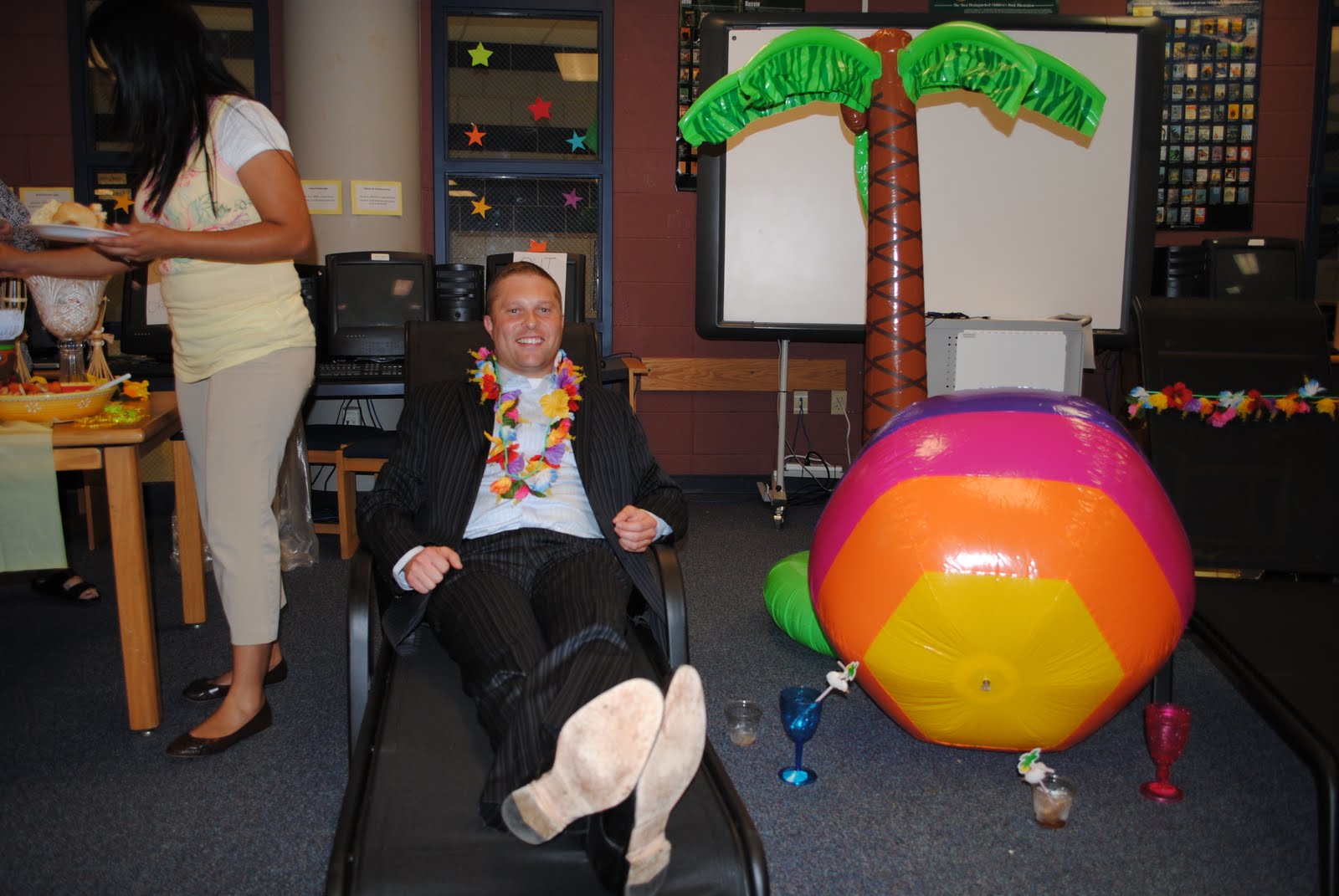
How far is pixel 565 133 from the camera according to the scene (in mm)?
4938

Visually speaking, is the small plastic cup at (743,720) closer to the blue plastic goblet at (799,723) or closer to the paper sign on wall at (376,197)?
the blue plastic goblet at (799,723)

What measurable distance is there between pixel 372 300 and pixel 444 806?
3084mm

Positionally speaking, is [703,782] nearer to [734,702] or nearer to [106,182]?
[734,702]

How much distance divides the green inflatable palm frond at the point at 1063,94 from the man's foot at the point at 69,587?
3335 mm

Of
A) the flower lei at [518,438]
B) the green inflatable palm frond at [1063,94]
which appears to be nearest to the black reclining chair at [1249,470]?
the green inflatable palm frond at [1063,94]

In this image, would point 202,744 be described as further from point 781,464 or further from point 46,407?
point 781,464

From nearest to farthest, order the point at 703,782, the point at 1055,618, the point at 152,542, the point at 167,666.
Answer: the point at 703,782 → the point at 1055,618 → the point at 167,666 → the point at 152,542

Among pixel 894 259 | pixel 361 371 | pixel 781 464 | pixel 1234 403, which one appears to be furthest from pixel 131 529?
pixel 781 464

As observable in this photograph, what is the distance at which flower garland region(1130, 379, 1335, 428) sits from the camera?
250 cm

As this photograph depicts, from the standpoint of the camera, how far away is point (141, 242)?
6.09ft

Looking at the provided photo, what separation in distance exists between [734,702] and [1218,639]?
1.05 meters

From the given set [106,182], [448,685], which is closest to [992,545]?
[448,685]

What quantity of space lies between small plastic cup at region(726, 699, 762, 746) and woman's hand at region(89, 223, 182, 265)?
1.56m

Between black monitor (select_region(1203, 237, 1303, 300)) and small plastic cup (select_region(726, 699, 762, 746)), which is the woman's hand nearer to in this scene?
small plastic cup (select_region(726, 699, 762, 746))
